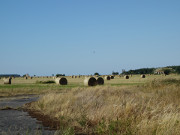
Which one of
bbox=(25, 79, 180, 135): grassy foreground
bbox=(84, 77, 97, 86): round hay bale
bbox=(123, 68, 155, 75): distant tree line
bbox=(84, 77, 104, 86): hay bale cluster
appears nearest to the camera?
bbox=(25, 79, 180, 135): grassy foreground

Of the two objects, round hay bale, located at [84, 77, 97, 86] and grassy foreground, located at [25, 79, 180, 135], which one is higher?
round hay bale, located at [84, 77, 97, 86]

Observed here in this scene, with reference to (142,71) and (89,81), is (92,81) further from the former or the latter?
(142,71)

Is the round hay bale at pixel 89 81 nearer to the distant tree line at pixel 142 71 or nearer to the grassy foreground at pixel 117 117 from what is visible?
the grassy foreground at pixel 117 117

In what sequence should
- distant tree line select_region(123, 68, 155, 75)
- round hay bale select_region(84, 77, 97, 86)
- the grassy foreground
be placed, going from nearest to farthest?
the grassy foreground → round hay bale select_region(84, 77, 97, 86) → distant tree line select_region(123, 68, 155, 75)

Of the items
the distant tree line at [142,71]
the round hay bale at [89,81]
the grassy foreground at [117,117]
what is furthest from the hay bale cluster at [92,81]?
the distant tree line at [142,71]

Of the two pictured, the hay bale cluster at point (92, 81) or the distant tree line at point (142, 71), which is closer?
the hay bale cluster at point (92, 81)

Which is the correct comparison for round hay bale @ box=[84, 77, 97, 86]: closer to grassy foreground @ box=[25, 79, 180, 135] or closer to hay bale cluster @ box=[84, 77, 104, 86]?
hay bale cluster @ box=[84, 77, 104, 86]

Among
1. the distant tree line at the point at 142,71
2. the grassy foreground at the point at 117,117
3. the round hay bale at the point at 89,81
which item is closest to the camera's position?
the grassy foreground at the point at 117,117

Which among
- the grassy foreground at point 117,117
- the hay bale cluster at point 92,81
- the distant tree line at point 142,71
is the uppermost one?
the distant tree line at point 142,71

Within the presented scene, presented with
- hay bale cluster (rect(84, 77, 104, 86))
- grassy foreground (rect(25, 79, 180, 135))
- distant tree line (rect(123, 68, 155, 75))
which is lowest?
grassy foreground (rect(25, 79, 180, 135))

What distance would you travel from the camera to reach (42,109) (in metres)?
12.8

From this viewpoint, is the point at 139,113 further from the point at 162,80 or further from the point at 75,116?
the point at 162,80

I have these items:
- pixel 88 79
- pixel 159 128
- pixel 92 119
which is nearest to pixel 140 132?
pixel 159 128

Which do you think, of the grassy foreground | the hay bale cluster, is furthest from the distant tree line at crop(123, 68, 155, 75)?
the grassy foreground
